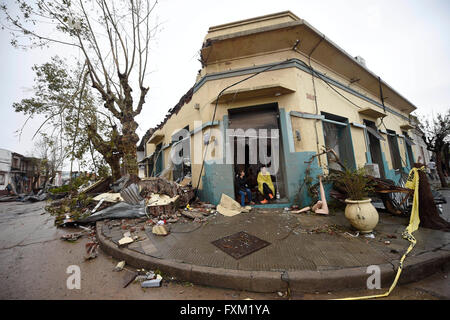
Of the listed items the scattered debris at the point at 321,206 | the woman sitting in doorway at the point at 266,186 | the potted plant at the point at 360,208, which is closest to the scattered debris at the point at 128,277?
the potted plant at the point at 360,208

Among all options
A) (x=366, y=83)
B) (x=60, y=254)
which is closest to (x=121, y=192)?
(x=60, y=254)

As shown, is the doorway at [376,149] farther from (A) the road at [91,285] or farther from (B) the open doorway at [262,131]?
(A) the road at [91,285]

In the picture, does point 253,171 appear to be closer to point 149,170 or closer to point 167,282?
point 167,282

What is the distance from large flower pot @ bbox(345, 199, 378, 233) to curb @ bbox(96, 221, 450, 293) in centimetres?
77

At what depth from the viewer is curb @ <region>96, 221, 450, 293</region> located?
1.86 metres

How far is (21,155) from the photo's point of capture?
2444 cm

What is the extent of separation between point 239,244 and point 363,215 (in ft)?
7.72

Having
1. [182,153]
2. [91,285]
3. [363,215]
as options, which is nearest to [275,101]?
[363,215]

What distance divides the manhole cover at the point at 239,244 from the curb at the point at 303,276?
461 millimetres

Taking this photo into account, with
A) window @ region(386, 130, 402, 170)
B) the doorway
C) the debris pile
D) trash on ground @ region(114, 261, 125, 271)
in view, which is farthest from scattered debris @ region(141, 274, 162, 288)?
window @ region(386, 130, 402, 170)

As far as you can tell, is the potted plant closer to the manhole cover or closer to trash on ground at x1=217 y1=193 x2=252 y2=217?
the manhole cover

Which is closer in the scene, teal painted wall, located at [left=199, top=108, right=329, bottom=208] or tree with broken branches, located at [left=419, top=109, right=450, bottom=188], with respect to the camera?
teal painted wall, located at [left=199, top=108, right=329, bottom=208]

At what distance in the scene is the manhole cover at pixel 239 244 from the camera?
8.37 feet
